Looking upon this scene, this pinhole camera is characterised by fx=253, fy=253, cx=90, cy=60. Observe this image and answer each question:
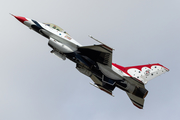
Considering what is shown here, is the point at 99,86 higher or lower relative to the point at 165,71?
Answer: lower

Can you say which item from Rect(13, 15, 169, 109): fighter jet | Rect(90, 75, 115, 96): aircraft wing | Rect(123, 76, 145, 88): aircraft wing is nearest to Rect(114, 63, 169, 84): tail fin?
Rect(13, 15, 169, 109): fighter jet

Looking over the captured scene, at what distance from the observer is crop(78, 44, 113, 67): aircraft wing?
21475 millimetres

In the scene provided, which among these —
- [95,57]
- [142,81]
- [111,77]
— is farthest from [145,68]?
[95,57]

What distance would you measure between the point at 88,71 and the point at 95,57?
6.71 feet

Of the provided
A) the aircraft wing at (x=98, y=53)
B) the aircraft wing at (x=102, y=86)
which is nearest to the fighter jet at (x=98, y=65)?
the aircraft wing at (x=98, y=53)

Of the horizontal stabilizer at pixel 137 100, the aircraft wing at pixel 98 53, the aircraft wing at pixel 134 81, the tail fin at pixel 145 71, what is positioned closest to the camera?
the aircraft wing at pixel 98 53

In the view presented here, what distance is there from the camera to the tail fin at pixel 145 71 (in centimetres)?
2388

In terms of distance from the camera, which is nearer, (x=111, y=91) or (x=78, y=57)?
(x=78, y=57)

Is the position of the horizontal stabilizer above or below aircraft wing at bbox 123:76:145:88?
below

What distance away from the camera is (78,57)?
22578 mm

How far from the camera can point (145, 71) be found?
957 inches

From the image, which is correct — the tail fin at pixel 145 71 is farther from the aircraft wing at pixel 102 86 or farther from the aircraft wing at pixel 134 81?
the aircraft wing at pixel 102 86

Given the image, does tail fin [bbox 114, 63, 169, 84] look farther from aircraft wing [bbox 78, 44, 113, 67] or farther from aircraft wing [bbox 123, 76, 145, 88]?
aircraft wing [bbox 78, 44, 113, 67]

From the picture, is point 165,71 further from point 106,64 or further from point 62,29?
point 62,29
